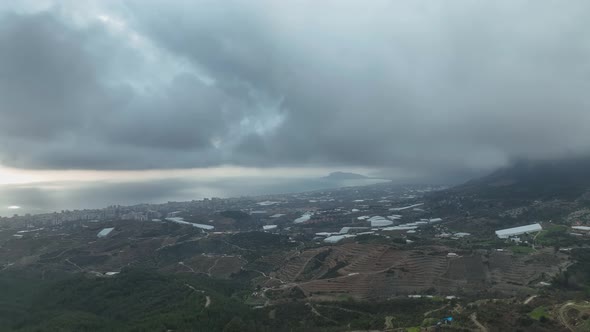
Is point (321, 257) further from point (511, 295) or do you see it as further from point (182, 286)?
point (511, 295)

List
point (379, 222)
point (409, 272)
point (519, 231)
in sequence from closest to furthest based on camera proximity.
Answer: point (409, 272), point (519, 231), point (379, 222)

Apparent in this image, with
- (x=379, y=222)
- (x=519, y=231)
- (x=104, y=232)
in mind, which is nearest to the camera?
(x=519, y=231)

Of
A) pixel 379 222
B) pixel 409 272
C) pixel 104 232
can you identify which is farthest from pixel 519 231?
pixel 104 232

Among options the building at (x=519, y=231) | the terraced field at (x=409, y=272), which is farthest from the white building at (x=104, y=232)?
the building at (x=519, y=231)

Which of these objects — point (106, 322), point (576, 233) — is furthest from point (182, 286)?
point (576, 233)

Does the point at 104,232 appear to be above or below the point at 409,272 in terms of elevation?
above

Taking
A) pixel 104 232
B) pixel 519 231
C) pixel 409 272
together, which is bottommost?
pixel 409 272

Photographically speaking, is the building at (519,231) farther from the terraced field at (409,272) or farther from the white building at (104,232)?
the white building at (104,232)

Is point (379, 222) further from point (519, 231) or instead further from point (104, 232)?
point (104, 232)

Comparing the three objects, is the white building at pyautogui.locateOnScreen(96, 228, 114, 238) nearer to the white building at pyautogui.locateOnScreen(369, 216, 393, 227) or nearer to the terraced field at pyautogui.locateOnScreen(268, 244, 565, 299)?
the terraced field at pyautogui.locateOnScreen(268, 244, 565, 299)
